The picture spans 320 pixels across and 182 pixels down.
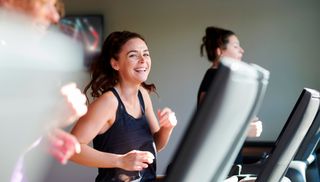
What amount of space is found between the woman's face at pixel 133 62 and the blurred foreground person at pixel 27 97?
911mm

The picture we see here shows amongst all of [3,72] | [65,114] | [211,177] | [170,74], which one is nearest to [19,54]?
[3,72]

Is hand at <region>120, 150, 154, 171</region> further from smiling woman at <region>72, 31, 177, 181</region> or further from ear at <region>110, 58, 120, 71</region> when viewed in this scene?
ear at <region>110, 58, 120, 71</region>

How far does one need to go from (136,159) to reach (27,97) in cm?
56

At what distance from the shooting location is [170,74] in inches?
203

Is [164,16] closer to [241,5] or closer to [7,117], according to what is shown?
[241,5]

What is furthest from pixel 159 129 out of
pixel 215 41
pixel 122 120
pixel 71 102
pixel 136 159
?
pixel 215 41

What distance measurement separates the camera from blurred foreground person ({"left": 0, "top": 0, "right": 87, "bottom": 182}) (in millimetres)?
1016

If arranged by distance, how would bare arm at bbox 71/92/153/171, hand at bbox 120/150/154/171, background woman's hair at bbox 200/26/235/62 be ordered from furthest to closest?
background woman's hair at bbox 200/26/235/62, bare arm at bbox 71/92/153/171, hand at bbox 120/150/154/171

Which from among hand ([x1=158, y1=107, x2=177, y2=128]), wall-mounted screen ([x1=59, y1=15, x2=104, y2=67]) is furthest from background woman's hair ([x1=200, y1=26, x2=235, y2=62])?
wall-mounted screen ([x1=59, y1=15, x2=104, y2=67])

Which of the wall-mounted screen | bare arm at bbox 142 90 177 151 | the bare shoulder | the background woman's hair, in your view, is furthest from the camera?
the wall-mounted screen

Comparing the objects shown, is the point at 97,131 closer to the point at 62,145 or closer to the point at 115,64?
the point at 115,64

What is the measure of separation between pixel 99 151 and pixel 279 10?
3665mm

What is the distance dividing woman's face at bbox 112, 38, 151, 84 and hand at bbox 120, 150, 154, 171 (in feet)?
1.66

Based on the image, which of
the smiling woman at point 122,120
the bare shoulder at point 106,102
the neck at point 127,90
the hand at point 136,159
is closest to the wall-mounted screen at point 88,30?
the smiling woman at point 122,120
